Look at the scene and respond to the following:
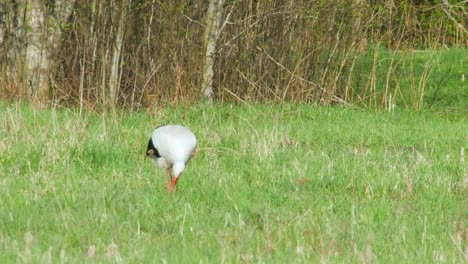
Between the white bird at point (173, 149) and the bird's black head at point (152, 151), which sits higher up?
the white bird at point (173, 149)

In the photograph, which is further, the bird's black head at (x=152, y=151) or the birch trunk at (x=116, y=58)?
the birch trunk at (x=116, y=58)

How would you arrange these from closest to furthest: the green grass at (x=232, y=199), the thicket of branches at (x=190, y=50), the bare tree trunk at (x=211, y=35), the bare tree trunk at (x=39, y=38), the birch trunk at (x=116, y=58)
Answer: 1. the green grass at (x=232, y=199)
2. the birch trunk at (x=116, y=58)
3. the thicket of branches at (x=190, y=50)
4. the bare tree trunk at (x=39, y=38)
5. the bare tree trunk at (x=211, y=35)

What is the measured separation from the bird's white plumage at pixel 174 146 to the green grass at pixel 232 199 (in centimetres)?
15

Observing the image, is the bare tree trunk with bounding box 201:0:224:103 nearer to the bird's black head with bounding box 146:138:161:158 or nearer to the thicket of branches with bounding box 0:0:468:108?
the thicket of branches with bounding box 0:0:468:108

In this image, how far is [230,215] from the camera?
5047 mm

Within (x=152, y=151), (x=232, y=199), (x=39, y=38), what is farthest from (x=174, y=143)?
(x=39, y=38)

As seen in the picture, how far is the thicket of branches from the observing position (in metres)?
10.8

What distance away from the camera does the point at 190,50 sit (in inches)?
450

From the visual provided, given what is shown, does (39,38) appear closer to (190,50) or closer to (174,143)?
(190,50)

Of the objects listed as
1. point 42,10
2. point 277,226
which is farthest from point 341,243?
point 42,10

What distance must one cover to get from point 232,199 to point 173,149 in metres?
0.55

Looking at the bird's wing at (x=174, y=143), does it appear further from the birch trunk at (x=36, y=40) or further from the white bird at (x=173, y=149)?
the birch trunk at (x=36, y=40)

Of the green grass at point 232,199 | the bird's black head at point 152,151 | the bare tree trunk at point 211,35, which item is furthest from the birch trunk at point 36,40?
the bird's black head at point 152,151

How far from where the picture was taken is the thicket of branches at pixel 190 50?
10812 mm
